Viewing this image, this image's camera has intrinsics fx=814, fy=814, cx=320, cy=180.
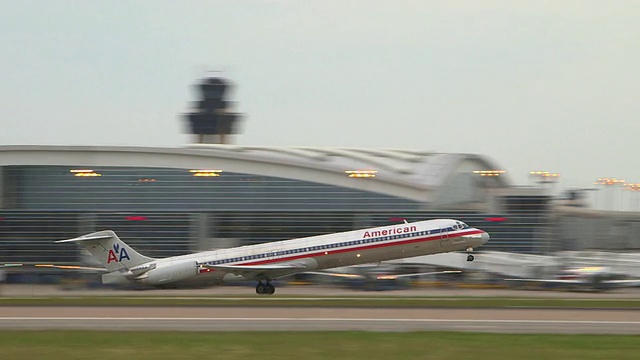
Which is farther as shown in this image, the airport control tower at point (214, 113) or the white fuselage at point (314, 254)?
the airport control tower at point (214, 113)

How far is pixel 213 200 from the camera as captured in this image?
3460 inches

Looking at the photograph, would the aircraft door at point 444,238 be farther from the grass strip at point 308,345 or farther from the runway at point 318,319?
the grass strip at point 308,345

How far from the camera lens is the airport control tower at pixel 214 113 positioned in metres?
169

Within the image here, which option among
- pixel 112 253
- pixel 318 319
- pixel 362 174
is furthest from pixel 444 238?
pixel 362 174

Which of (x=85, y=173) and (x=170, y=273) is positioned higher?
(x=85, y=173)

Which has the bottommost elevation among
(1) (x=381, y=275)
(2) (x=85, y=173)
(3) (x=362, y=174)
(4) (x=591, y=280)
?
(1) (x=381, y=275)

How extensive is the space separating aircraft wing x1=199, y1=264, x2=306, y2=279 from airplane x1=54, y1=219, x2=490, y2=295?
0.23 feet

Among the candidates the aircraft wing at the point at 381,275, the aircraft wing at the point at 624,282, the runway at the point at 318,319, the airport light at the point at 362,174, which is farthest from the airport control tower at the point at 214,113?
the runway at the point at 318,319

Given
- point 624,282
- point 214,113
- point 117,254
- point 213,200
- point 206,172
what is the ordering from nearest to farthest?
point 624,282 < point 117,254 < point 213,200 < point 206,172 < point 214,113

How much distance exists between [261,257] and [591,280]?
71.1 feet

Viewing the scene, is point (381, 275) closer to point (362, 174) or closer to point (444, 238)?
point (444, 238)

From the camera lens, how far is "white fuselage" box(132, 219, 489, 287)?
5438 centimetres

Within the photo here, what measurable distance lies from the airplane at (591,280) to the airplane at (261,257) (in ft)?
28.4

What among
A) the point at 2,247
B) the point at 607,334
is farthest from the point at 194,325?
the point at 2,247
